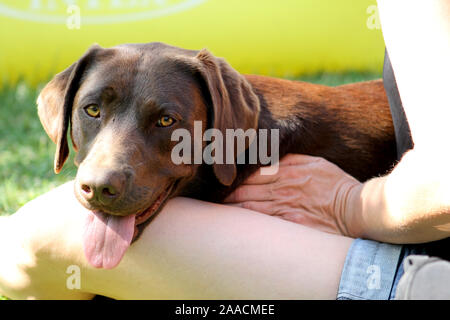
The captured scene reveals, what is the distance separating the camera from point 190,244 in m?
2.55

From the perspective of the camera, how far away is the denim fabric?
2.37 m

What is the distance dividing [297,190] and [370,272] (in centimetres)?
78

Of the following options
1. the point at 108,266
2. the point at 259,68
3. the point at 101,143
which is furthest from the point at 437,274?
the point at 259,68

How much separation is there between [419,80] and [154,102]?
43.7 inches

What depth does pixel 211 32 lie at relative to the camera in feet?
21.0

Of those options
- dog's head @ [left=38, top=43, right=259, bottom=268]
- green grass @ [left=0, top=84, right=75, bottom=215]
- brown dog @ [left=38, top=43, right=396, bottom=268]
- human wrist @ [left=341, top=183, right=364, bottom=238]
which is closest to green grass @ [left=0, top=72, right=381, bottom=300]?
green grass @ [left=0, top=84, right=75, bottom=215]

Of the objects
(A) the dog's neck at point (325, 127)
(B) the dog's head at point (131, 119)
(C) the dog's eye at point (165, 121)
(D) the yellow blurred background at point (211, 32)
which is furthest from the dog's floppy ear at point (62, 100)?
(D) the yellow blurred background at point (211, 32)

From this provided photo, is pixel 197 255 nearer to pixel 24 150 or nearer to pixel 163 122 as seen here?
pixel 163 122

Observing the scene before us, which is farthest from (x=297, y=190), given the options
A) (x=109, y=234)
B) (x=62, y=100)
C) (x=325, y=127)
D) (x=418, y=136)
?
(x=62, y=100)

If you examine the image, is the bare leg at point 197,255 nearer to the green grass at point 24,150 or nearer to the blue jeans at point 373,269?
the blue jeans at point 373,269

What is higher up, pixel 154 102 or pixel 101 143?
pixel 154 102

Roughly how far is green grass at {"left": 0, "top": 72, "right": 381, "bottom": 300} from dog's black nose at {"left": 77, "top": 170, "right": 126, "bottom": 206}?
3.41ft

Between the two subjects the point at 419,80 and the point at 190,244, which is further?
the point at 190,244
